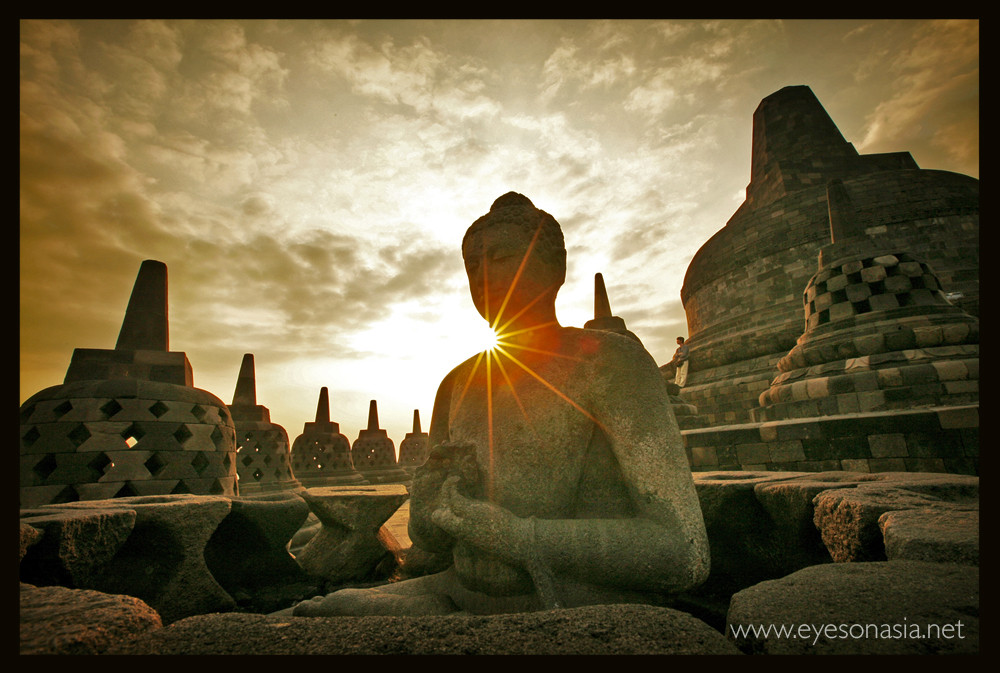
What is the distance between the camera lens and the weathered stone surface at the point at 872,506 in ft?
5.08

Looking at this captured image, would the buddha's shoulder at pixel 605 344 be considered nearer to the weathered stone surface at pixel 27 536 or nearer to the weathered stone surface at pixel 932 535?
the weathered stone surface at pixel 932 535

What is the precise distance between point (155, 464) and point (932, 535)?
5.46m

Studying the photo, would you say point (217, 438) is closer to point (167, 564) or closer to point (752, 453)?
point (167, 564)

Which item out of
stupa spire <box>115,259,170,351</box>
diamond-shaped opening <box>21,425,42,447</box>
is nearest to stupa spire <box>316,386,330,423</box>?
stupa spire <box>115,259,170,351</box>

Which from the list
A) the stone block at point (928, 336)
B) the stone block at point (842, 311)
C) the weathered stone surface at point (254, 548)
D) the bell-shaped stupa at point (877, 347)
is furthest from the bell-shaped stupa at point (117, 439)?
the stone block at point (842, 311)

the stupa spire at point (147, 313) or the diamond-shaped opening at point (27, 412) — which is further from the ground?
the stupa spire at point (147, 313)

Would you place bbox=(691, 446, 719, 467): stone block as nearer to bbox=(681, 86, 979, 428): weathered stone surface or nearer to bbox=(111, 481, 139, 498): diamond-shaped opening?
bbox=(111, 481, 139, 498): diamond-shaped opening

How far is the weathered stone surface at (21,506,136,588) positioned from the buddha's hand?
154cm

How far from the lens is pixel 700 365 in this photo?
14.6m

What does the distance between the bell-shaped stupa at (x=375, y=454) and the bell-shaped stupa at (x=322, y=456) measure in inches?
83.4

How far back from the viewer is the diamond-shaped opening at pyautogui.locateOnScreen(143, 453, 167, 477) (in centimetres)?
392

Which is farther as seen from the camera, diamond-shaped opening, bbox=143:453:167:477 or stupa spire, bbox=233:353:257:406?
stupa spire, bbox=233:353:257:406

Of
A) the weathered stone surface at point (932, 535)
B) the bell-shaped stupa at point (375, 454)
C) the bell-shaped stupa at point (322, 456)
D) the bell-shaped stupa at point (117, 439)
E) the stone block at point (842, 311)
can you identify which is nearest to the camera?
the weathered stone surface at point (932, 535)

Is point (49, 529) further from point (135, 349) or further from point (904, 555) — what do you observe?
point (135, 349)
